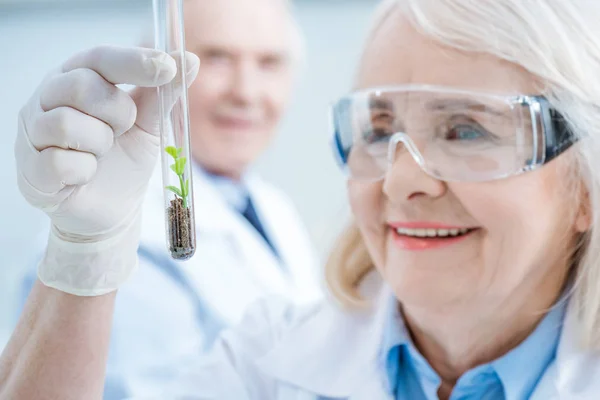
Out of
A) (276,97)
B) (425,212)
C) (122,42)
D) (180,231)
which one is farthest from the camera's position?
(122,42)

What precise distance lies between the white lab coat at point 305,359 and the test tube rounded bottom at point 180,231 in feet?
1.77

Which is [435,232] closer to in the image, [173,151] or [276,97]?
[173,151]

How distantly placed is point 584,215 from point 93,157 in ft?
3.22

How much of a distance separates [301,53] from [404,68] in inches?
69.5

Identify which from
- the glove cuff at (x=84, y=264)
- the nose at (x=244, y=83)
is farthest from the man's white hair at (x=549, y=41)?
the nose at (x=244, y=83)

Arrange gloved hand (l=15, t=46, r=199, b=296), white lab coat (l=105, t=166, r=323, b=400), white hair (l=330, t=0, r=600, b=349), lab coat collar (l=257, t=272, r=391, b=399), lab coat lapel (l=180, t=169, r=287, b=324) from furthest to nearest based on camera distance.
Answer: lab coat lapel (l=180, t=169, r=287, b=324)
white lab coat (l=105, t=166, r=323, b=400)
lab coat collar (l=257, t=272, r=391, b=399)
white hair (l=330, t=0, r=600, b=349)
gloved hand (l=15, t=46, r=199, b=296)

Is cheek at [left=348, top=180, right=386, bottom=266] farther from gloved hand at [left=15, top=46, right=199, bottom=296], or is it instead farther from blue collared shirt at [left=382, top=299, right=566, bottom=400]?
gloved hand at [left=15, top=46, right=199, bottom=296]

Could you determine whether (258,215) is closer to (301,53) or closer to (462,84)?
(301,53)

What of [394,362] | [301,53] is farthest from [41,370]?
[301,53]

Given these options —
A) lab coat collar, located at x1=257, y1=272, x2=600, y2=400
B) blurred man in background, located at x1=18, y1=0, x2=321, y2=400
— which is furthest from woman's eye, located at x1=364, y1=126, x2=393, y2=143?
blurred man in background, located at x1=18, y1=0, x2=321, y2=400

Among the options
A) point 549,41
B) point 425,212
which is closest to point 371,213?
point 425,212

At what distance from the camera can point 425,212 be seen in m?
1.54

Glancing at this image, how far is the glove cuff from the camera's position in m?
1.27

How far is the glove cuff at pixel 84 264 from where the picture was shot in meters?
1.27
